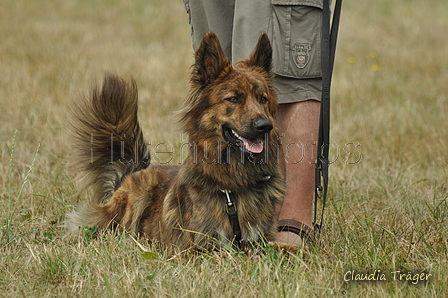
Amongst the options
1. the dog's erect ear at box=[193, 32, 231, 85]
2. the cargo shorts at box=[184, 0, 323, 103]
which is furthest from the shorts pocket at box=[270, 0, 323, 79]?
the dog's erect ear at box=[193, 32, 231, 85]

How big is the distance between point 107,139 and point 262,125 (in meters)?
1.39

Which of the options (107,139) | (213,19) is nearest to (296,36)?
(213,19)

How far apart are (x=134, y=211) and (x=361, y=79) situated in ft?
16.7

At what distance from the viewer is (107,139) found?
3709mm

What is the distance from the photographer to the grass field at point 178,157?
257 centimetres

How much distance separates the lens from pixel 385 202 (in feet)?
12.8

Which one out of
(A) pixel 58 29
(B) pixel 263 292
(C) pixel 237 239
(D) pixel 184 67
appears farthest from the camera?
(A) pixel 58 29

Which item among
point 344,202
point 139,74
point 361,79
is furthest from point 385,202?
point 139,74

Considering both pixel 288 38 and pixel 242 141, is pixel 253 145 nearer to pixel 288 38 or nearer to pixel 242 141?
pixel 242 141

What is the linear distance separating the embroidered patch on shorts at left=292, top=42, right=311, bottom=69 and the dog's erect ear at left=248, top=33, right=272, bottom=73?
0.15 m

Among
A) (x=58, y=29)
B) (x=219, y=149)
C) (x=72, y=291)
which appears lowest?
(x=72, y=291)

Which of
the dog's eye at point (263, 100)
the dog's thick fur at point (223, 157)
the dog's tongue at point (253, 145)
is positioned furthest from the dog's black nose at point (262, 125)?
the dog's eye at point (263, 100)

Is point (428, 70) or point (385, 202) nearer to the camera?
point (385, 202)

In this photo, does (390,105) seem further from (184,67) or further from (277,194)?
(277,194)
